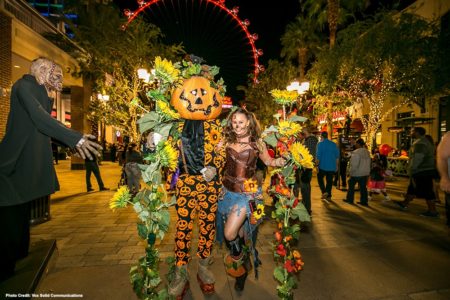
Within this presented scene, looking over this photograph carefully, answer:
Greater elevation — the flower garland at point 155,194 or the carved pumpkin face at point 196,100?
the carved pumpkin face at point 196,100

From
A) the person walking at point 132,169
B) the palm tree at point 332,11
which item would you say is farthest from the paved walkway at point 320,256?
the palm tree at point 332,11

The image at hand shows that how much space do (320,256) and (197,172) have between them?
8.08 ft

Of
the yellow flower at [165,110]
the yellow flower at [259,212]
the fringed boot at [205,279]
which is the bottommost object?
the fringed boot at [205,279]

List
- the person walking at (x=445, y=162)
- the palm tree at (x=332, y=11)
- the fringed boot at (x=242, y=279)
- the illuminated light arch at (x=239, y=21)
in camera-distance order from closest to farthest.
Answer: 1. the fringed boot at (x=242, y=279)
2. the person walking at (x=445, y=162)
3. the illuminated light arch at (x=239, y=21)
4. the palm tree at (x=332, y=11)

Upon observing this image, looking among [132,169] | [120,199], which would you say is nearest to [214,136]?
[120,199]

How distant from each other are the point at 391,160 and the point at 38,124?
17713mm

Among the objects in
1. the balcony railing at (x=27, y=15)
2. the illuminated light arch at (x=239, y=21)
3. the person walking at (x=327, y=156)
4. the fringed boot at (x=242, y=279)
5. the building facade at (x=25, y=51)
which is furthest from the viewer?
the illuminated light arch at (x=239, y=21)

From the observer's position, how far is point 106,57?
527 inches

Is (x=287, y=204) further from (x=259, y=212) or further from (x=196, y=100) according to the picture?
(x=196, y=100)

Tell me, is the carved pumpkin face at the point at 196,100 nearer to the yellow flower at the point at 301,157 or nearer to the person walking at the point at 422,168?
the yellow flower at the point at 301,157

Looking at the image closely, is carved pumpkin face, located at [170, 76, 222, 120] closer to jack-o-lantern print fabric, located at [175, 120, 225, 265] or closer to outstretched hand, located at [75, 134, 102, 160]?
jack-o-lantern print fabric, located at [175, 120, 225, 265]

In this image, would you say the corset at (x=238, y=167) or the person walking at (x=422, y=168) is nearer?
the corset at (x=238, y=167)

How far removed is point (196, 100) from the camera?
11.3 ft

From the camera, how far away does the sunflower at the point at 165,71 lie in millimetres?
3199
